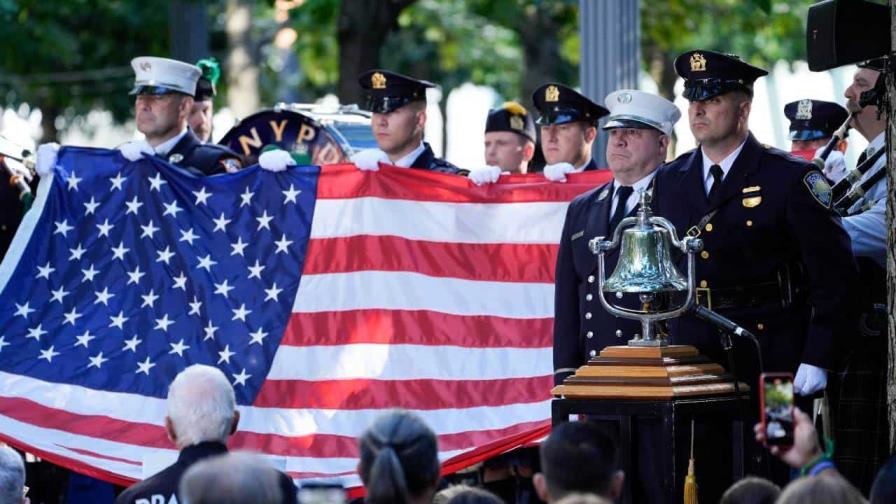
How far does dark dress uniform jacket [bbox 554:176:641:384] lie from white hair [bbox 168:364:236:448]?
2.31 meters

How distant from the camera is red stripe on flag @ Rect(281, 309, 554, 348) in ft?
31.2

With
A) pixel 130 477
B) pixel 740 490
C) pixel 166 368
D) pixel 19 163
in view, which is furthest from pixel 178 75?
pixel 740 490

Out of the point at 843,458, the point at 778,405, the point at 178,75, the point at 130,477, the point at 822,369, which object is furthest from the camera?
the point at 178,75

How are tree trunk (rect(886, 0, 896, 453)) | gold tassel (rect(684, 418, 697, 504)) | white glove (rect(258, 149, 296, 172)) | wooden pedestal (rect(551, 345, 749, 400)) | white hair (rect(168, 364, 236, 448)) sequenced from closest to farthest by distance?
white hair (rect(168, 364, 236, 448)) < gold tassel (rect(684, 418, 697, 504)) < wooden pedestal (rect(551, 345, 749, 400)) < tree trunk (rect(886, 0, 896, 453)) < white glove (rect(258, 149, 296, 172))

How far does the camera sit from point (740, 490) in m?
5.59

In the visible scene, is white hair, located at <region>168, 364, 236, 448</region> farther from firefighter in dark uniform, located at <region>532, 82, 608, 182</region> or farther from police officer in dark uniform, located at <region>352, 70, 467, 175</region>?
firefighter in dark uniform, located at <region>532, 82, 608, 182</region>

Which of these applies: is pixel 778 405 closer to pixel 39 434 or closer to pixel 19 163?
pixel 39 434

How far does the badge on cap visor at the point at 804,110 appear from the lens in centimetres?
1055

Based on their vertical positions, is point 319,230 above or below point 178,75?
below

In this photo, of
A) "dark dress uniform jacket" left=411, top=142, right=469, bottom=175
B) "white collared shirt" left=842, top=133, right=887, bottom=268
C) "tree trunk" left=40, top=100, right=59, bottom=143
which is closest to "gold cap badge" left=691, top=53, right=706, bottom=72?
"white collared shirt" left=842, top=133, right=887, bottom=268

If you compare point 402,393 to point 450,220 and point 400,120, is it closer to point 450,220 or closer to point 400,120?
point 450,220

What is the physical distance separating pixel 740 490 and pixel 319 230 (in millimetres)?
4545

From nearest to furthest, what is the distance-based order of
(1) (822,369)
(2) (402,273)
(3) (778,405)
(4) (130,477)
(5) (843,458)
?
(3) (778,405) → (1) (822,369) → (5) (843,458) → (4) (130,477) → (2) (402,273)

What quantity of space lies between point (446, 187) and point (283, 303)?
3.47 feet
